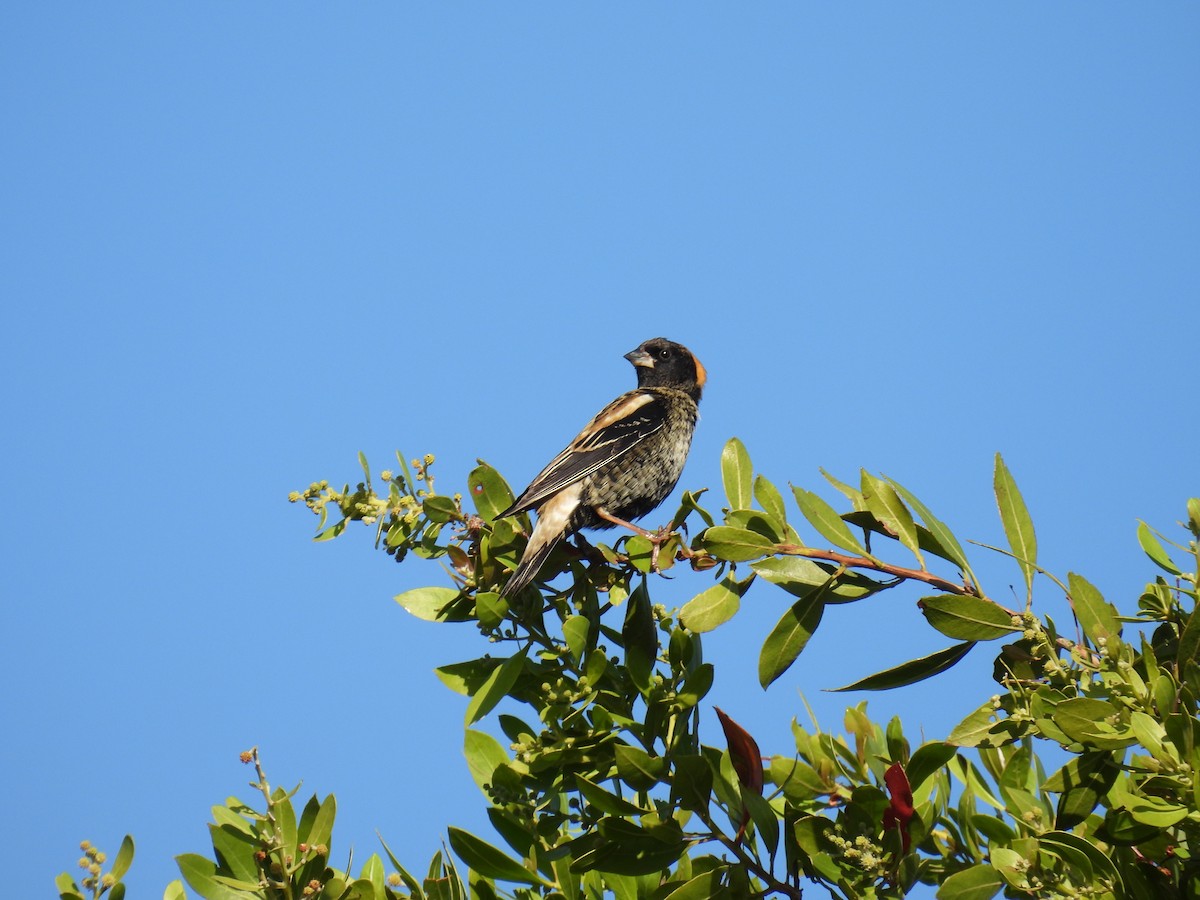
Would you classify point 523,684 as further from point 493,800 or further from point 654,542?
point 654,542

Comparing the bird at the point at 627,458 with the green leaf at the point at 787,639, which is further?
the bird at the point at 627,458

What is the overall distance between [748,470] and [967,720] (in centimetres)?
90

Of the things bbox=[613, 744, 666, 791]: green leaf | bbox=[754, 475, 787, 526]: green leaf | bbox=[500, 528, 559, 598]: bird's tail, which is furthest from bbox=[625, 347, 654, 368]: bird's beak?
bbox=[613, 744, 666, 791]: green leaf

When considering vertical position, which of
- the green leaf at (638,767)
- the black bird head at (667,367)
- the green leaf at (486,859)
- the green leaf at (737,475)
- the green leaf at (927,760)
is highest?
the black bird head at (667,367)

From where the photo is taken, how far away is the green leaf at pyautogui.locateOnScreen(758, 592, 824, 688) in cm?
287

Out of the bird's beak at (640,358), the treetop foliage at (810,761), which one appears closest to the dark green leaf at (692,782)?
the treetop foliage at (810,761)

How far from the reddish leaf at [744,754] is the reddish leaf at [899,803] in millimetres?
311

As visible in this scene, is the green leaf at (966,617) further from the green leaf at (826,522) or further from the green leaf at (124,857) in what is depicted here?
the green leaf at (124,857)

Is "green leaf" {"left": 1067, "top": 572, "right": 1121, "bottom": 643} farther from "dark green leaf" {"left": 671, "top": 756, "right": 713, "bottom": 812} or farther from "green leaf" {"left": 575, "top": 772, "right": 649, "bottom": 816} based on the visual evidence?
"green leaf" {"left": 575, "top": 772, "right": 649, "bottom": 816}

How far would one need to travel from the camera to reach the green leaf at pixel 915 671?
2.82 m

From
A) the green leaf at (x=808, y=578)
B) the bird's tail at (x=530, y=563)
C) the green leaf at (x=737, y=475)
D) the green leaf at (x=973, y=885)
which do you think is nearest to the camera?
the green leaf at (x=973, y=885)

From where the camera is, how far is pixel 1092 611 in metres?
2.59

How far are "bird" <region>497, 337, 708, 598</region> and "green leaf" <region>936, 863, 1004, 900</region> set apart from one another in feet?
8.19

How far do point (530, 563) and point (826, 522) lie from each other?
41.2 inches
